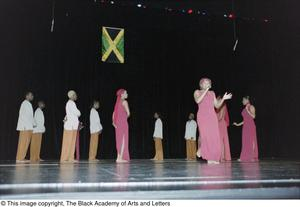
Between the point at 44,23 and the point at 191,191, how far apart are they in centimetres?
701

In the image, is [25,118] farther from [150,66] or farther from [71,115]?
[150,66]

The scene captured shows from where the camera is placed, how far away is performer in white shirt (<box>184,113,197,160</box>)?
9.74m

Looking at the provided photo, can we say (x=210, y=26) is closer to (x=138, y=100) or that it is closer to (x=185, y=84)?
(x=185, y=84)

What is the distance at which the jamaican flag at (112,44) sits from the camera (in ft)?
28.7

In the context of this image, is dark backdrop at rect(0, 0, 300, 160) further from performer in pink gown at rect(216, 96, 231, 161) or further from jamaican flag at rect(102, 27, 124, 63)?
performer in pink gown at rect(216, 96, 231, 161)

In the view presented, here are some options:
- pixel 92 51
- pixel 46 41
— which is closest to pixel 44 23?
pixel 46 41

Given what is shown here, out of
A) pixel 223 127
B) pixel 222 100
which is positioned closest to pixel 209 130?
pixel 222 100

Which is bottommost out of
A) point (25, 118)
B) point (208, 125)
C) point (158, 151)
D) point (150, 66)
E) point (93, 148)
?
point (158, 151)

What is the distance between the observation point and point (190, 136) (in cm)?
979

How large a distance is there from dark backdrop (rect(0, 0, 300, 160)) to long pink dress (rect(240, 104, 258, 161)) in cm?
326

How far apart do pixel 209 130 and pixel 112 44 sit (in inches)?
180

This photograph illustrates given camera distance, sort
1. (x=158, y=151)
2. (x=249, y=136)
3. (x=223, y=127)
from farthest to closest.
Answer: (x=158, y=151) → (x=249, y=136) → (x=223, y=127)

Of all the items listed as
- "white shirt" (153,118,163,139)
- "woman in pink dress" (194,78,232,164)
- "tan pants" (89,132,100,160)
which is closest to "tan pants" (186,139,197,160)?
"white shirt" (153,118,163,139)

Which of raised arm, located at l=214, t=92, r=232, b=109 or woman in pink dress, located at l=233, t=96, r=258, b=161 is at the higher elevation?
A: raised arm, located at l=214, t=92, r=232, b=109
